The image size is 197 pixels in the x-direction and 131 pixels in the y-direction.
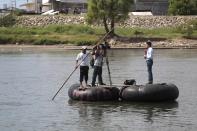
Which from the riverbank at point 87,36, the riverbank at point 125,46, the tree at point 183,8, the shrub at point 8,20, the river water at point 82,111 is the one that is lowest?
the riverbank at point 125,46

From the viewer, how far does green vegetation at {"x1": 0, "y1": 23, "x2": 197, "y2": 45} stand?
93.9 m

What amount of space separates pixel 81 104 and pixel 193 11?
262 feet

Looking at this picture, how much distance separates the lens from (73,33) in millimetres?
98125

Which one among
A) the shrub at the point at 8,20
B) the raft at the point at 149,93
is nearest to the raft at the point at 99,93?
the raft at the point at 149,93

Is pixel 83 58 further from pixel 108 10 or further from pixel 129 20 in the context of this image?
pixel 129 20

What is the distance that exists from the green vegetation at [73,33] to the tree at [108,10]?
2.58 meters

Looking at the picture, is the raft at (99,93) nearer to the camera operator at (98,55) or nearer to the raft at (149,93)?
the raft at (149,93)

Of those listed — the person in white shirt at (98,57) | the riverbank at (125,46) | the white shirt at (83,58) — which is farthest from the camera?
the riverbank at (125,46)

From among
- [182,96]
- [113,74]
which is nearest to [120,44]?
[113,74]

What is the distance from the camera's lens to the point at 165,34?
97.4 meters

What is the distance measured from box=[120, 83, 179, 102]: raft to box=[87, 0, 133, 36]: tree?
211 feet

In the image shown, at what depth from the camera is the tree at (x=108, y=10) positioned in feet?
310

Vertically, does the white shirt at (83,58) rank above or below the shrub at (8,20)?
above

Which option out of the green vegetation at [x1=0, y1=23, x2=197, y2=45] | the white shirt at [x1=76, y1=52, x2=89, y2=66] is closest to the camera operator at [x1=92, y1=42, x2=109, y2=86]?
the white shirt at [x1=76, y1=52, x2=89, y2=66]
